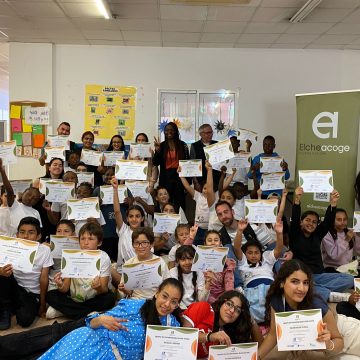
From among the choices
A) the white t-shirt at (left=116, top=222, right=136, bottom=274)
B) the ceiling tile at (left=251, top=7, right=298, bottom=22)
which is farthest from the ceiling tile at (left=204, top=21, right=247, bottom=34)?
the white t-shirt at (left=116, top=222, right=136, bottom=274)

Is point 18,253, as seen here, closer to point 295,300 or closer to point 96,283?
point 96,283

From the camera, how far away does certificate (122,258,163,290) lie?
276cm

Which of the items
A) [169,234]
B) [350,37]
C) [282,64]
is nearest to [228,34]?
[282,64]

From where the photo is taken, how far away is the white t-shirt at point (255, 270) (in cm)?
341

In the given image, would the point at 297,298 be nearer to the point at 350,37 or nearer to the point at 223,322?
the point at 223,322

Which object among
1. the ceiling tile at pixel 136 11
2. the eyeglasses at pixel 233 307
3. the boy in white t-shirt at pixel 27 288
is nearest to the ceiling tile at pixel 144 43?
the ceiling tile at pixel 136 11

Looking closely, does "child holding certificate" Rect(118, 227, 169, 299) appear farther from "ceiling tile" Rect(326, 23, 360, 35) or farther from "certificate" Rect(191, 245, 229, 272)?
"ceiling tile" Rect(326, 23, 360, 35)

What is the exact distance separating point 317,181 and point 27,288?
281cm

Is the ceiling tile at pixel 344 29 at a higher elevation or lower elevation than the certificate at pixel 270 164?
higher

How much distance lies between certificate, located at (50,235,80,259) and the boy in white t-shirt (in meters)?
0.09

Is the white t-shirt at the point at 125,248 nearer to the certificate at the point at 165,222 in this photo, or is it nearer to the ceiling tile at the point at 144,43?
the certificate at the point at 165,222

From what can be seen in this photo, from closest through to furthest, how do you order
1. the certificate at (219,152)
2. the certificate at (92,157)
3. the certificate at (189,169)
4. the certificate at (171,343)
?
the certificate at (171,343) < the certificate at (219,152) < the certificate at (189,169) < the certificate at (92,157)

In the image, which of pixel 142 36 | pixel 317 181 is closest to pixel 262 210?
pixel 317 181

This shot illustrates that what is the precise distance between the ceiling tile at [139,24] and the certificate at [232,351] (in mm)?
4285
